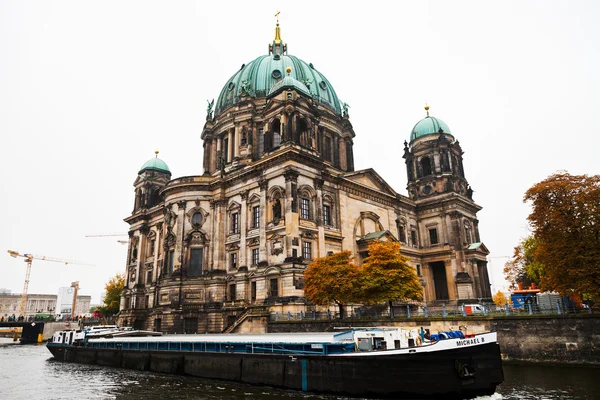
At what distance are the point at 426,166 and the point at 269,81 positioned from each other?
2577cm

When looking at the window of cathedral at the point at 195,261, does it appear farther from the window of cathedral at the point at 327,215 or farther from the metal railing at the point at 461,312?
the window of cathedral at the point at 327,215

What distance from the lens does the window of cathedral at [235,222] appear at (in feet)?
154

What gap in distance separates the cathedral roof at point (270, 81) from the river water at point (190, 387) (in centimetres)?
3940

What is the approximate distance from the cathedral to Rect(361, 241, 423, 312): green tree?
6.57 m

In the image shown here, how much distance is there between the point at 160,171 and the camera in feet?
216

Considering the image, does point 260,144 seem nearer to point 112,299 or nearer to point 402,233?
point 402,233

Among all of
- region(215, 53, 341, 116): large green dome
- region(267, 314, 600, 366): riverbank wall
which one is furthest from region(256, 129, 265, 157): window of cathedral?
region(267, 314, 600, 366): riverbank wall

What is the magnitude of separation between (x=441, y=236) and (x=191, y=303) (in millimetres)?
33874

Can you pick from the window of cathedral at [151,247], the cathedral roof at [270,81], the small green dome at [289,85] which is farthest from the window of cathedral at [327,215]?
the window of cathedral at [151,247]

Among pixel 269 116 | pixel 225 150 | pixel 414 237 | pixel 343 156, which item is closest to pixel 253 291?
pixel 269 116

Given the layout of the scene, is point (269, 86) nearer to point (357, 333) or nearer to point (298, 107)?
point (298, 107)

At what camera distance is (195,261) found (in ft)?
157

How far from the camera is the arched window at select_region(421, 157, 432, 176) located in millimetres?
62000

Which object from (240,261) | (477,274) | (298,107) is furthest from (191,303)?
(477,274)
